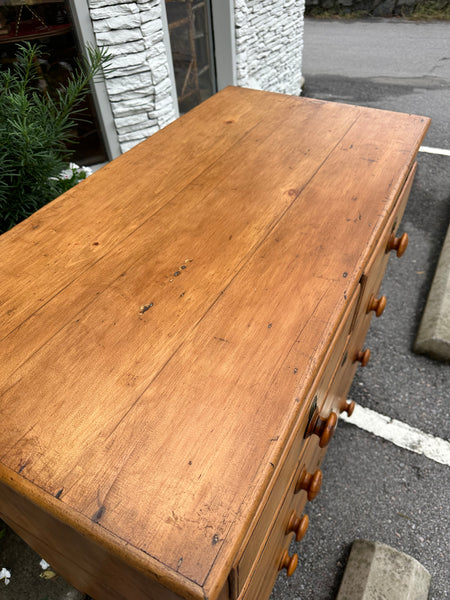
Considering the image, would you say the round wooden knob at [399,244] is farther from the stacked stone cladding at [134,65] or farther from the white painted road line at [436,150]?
the white painted road line at [436,150]

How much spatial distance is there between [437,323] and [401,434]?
61 cm

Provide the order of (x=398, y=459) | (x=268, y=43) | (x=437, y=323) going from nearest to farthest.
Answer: (x=398, y=459), (x=437, y=323), (x=268, y=43)

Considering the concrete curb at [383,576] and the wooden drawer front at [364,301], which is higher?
the wooden drawer front at [364,301]

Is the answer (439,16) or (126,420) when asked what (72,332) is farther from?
(439,16)

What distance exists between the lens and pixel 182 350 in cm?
75

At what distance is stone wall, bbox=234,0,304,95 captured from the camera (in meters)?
3.41

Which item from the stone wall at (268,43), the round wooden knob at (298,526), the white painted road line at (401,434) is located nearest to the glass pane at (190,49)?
the stone wall at (268,43)

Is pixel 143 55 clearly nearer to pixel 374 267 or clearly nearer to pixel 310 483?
pixel 374 267

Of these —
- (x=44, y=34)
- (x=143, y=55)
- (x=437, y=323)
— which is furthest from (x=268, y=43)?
(x=437, y=323)

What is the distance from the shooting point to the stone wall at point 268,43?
341 cm

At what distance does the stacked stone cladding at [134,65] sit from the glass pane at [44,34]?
186 millimetres

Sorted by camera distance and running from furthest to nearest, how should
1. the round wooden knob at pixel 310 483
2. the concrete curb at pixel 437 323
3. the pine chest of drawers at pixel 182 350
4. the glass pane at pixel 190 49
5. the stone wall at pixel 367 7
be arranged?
the stone wall at pixel 367 7, the glass pane at pixel 190 49, the concrete curb at pixel 437 323, the round wooden knob at pixel 310 483, the pine chest of drawers at pixel 182 350

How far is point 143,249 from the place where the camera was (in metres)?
0.97

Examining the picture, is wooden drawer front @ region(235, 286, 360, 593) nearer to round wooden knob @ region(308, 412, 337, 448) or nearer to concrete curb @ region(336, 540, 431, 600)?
round wooden knob @ region(308, 412, 337, 448)
